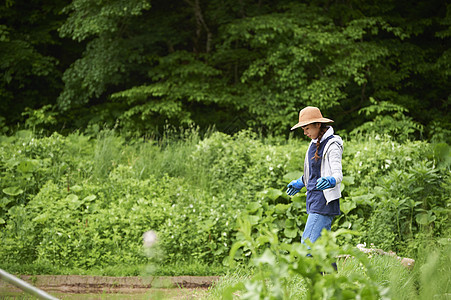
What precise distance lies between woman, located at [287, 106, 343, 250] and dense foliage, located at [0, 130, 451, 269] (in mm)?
960

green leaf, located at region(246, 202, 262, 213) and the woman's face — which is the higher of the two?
the woman's face

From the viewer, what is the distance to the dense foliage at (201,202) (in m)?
4.93

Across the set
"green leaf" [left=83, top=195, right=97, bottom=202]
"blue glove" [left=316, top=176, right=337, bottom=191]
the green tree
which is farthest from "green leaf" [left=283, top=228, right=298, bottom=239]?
the green tree

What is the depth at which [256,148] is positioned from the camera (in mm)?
6656

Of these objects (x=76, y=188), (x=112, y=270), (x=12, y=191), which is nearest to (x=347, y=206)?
(x=112, y=270)

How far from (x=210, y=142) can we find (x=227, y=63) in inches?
242

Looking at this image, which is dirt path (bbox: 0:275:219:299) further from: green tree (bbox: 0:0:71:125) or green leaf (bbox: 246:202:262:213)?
green tree (bbox: 0:0:71:125)

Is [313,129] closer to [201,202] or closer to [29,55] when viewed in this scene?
[201,202]

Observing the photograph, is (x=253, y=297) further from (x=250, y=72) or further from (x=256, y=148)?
(x=250, y=72)

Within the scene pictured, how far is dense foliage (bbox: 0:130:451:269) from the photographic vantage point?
16.2 feet

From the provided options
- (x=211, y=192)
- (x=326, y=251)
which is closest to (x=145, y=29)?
(x=211, y=192)

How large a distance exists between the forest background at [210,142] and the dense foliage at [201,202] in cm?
2

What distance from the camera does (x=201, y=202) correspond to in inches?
216

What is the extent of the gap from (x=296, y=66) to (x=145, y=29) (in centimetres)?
467
